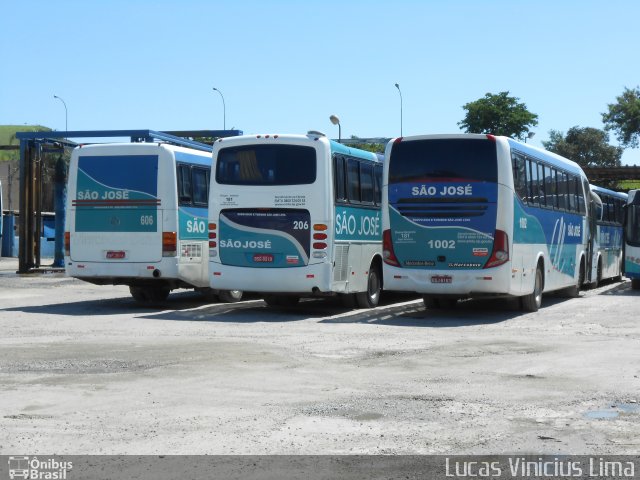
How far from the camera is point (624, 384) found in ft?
35.1

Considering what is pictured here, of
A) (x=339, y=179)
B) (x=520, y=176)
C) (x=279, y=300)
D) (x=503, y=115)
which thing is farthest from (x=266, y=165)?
(x=503, y=115)

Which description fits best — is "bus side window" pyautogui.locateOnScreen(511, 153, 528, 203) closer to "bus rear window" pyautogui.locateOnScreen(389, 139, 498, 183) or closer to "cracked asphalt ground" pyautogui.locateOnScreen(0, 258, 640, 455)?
"bus rear window" pyautogui.locateOnScreen(389, 139, 498, 183)

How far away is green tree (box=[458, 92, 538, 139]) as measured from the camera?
345 feet

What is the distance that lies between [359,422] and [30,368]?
4.67m

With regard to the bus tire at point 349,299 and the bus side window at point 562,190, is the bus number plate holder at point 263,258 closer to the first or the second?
the bus tire at point 349,299

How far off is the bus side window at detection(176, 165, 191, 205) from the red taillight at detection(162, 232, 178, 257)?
0.70 metres

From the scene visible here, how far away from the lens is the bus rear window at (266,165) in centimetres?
1916

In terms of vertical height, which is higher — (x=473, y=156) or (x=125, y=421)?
(x=473, y=156)

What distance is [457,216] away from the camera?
18984 mm

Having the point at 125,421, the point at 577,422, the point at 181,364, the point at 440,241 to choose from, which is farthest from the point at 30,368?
the point at 440,241

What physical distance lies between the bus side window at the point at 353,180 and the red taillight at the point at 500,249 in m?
3.08

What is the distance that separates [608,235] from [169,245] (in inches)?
678

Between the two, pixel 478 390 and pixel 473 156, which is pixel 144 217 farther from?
pixel 478 390

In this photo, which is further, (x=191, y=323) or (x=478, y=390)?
(x=191, y=323)
